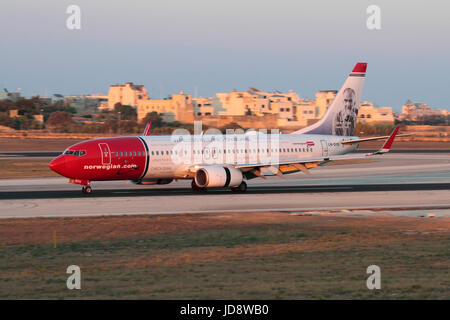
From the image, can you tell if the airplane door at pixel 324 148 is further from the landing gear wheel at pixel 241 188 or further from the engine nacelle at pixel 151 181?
the engine nacelle at pixel 151 181

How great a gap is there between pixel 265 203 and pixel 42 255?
17893mm

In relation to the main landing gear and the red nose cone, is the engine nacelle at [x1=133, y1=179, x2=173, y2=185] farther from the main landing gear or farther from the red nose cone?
the red nose cone

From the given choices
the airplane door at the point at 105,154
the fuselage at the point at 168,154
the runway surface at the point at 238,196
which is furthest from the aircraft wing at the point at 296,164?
the airplane door at the point at 105,154

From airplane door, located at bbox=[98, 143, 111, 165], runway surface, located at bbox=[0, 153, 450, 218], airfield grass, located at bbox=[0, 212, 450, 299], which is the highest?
airplane door, located at bbox=[98, 143, 111, 165]

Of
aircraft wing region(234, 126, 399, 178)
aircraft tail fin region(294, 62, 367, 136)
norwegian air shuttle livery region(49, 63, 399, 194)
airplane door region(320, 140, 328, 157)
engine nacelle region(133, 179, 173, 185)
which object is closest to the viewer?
norwegian air shuttle livery region(49, 63, 399, 194)

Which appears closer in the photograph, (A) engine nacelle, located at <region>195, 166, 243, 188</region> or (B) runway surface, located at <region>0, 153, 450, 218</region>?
(B) runway surface, located at <region>0, 153, 450, 218</region>

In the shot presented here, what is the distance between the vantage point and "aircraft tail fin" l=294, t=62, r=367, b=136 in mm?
53719

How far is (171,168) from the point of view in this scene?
147 ft

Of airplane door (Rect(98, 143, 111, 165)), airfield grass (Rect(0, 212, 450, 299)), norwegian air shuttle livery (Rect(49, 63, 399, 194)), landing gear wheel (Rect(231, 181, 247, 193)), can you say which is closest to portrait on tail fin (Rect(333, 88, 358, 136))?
norwegian air shuttle livery (Rect(49, 63, 399, 194))

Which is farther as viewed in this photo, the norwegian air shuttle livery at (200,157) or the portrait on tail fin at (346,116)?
the portrait on tail fin at (346,116)

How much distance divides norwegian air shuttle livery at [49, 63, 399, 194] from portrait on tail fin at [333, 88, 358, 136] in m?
1.92

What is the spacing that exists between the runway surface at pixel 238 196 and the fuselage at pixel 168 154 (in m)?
1.42

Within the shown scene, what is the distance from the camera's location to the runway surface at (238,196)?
35.6m
